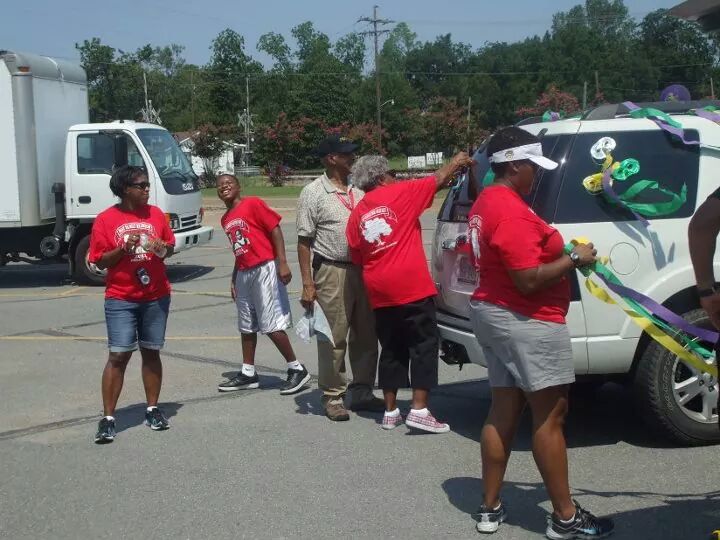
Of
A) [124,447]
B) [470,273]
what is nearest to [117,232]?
[124,447]

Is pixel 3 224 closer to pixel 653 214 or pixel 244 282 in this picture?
pixel 244 282

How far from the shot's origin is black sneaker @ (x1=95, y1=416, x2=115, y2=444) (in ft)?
20.5

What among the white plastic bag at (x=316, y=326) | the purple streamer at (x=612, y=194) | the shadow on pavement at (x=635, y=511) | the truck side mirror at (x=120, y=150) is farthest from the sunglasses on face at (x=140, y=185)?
the truck side mirror at (x=120, y=150)

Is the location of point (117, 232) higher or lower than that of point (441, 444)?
higher

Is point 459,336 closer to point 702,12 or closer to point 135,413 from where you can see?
point 135,413

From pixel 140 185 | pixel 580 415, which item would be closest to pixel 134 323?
pixel 140 185

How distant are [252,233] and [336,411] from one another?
164 cm

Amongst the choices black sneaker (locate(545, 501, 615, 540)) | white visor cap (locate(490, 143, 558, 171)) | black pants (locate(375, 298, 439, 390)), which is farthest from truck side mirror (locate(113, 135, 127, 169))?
black sneaker (locate(545, 501, 615, 540))

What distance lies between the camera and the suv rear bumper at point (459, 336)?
5.82 metres

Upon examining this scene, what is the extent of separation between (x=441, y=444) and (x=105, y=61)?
7650 cm

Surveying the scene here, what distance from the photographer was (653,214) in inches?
220

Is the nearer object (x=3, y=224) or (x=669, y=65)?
(x=3, y=224)

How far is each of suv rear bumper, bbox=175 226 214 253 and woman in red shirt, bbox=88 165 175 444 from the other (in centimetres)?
788

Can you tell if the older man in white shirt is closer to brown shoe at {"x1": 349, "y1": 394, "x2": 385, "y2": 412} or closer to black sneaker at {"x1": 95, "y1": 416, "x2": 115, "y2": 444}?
brown shoe at {"x1": 349, "y1": 394, "x2": 385, "y2": 412}
